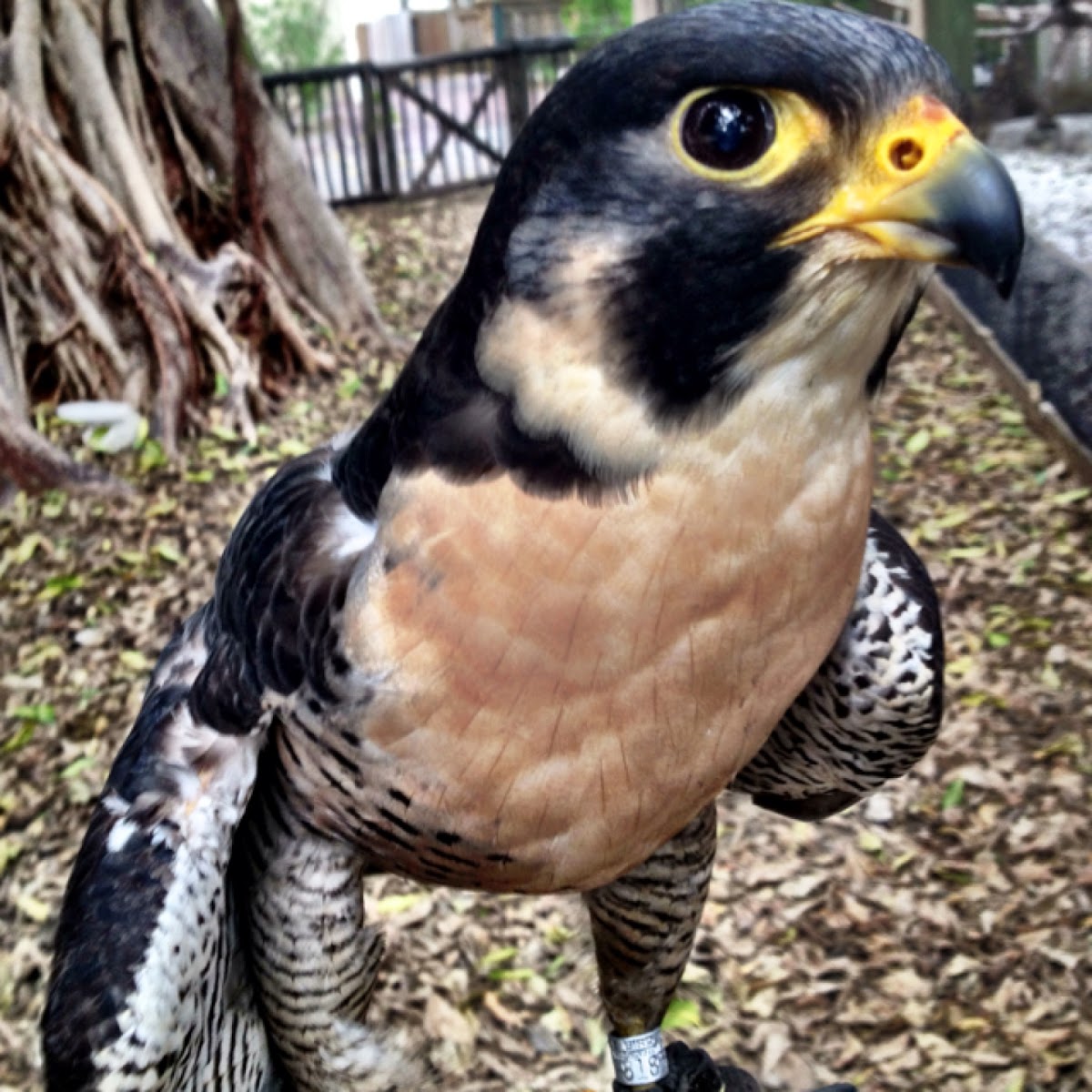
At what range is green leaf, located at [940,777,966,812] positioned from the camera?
131 inches

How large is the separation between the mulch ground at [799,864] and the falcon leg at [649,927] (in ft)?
1.43

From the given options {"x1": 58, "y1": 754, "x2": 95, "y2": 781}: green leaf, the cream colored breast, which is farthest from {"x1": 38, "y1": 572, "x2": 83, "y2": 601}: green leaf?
the cream colored breast

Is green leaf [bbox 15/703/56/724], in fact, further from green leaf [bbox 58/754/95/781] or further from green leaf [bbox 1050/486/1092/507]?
green leaf [bbox 1050/486/1092/507]

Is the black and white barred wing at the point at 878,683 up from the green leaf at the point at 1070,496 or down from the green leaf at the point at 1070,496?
up

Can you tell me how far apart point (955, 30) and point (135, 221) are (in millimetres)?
3460

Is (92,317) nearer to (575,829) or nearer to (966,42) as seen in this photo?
(966,42)

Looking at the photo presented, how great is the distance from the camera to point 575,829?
4.67ft

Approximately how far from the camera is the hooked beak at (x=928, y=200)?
1.02 m

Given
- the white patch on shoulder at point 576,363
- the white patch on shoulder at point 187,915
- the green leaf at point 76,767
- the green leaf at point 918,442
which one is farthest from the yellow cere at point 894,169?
the green leaf at point 918,442

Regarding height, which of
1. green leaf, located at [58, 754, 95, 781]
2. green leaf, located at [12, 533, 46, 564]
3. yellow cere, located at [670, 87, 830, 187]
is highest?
yellow cere, located at [670, 87, 830, 187]

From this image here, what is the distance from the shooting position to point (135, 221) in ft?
16.4

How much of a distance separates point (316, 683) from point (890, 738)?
3.04 ft

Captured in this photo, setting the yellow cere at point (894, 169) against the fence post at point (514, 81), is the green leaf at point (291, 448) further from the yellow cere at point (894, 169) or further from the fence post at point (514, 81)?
the fence post at point (514, 81)

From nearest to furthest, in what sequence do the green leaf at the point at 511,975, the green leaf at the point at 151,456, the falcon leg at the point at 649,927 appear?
the falcon leg at the point at 649,927 < the green leaf at the point at 511,975 < the green leaf at the point at 151,456
